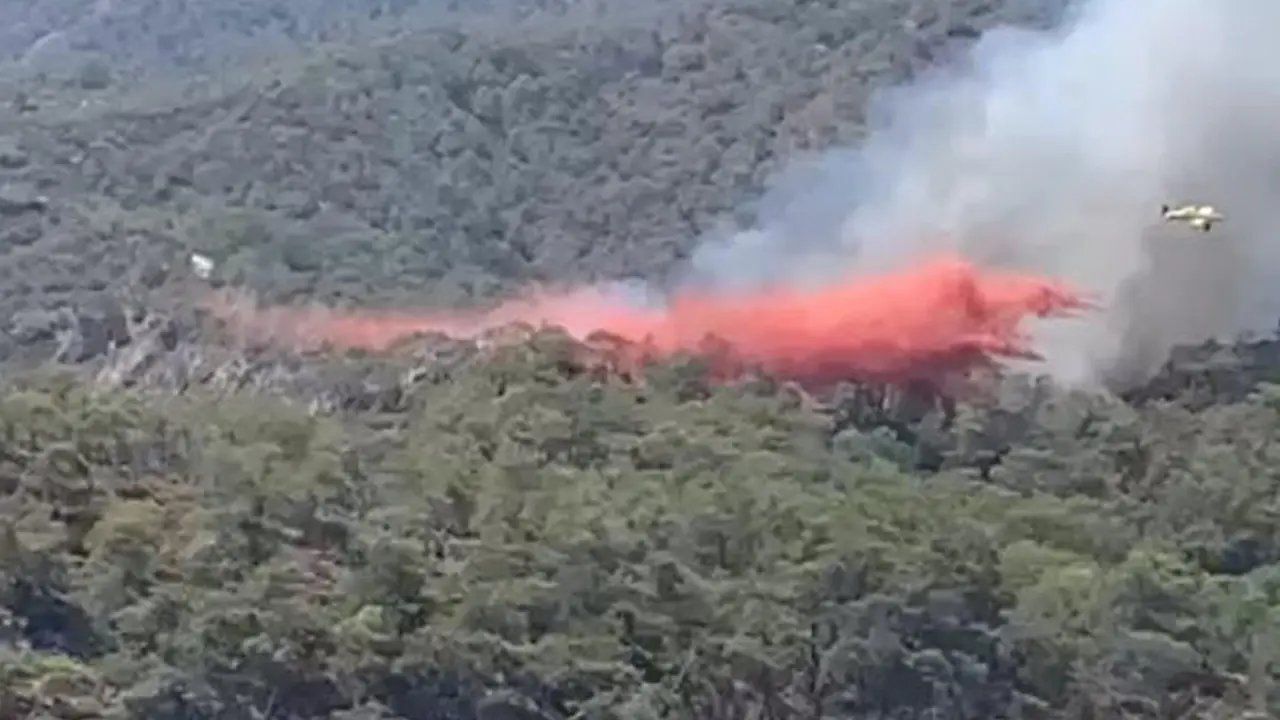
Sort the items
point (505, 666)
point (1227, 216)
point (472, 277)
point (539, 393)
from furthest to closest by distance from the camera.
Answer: point (472, 277), point (539, 393), point (1227, 216), point (505, 666)

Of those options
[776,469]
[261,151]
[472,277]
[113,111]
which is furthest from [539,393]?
[113,111]

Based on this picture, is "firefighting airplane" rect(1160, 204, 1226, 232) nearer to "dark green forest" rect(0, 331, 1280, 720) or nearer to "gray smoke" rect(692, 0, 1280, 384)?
"gray smoke" rect(692, 0, 1280, 384)

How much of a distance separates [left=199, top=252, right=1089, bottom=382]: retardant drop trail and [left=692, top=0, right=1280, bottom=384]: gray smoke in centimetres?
41

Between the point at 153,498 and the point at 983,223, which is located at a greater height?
the point at 983,223

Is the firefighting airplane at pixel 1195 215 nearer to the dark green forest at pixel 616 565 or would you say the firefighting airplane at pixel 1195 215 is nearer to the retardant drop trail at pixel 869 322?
the retardant drop trail at pixel 869 322

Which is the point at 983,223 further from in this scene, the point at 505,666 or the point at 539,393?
the point at 505,666

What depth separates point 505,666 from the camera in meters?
27.2

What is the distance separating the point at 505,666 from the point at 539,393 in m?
11.1

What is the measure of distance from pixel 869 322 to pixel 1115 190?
11.1 ft

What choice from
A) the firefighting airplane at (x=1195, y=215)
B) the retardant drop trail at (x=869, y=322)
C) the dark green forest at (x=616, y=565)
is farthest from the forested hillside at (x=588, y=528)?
the firefighting airplane at (x=1195, y=215)

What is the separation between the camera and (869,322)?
108 feet

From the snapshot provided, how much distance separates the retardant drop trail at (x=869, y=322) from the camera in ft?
106

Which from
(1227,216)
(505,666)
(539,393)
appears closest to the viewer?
(505,666)

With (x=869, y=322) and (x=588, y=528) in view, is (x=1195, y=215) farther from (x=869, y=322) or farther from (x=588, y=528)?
(x=588, y=528)
